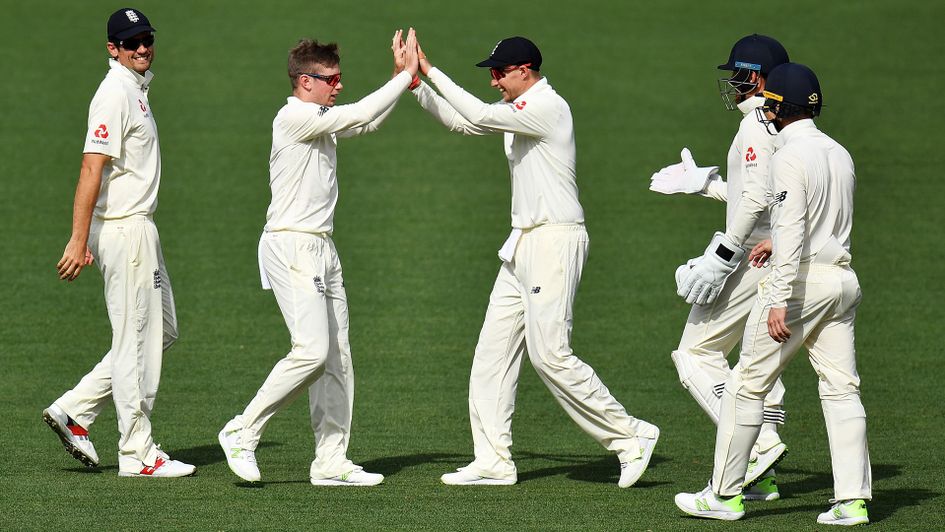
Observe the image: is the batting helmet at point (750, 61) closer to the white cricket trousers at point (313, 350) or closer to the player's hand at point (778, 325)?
the player's hand at point (778, 325)

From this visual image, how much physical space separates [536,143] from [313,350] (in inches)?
76.0

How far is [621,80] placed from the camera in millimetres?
24203

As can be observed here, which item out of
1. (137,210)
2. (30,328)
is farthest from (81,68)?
(137,210)

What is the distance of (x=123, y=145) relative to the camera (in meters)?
8.58

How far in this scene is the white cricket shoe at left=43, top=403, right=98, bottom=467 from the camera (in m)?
8.62

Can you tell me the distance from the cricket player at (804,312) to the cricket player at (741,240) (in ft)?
2.03

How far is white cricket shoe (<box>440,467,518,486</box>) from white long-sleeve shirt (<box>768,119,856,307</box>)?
2.20 m

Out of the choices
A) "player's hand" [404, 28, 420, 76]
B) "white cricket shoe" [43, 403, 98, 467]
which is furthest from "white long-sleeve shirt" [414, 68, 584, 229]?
"white cricket shoe" [43, 403, 98, 467]

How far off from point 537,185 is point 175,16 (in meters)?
20.5

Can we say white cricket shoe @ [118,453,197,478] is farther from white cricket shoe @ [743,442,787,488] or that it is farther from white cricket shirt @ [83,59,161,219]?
white cricket shoe @ [743,442,787,488]

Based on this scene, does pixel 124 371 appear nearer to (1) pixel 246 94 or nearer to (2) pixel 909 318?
(2) pixel 909 318

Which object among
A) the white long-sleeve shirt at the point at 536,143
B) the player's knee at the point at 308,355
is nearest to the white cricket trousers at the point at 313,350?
the player's knee at the point at 308,355

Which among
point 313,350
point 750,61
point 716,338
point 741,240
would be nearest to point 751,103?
point 750,61

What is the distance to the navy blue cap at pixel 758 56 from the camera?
8.42 metres
